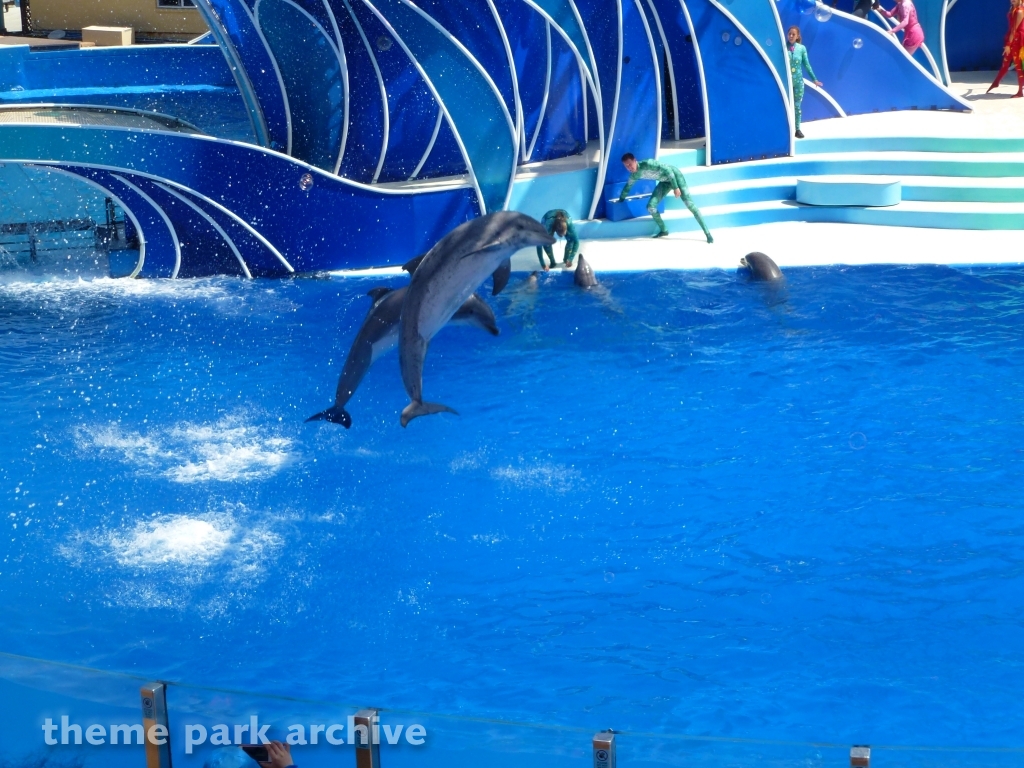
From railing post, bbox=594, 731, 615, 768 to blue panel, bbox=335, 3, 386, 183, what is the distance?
37.7 feet

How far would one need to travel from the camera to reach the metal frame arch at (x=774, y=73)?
14406mm

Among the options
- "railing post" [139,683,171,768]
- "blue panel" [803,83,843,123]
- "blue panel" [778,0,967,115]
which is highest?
"blue panel" [778,0,967,115]

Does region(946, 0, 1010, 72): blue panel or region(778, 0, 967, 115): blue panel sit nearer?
region(778, 0, 967, 115): blue panel

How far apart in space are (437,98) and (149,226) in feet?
11.0

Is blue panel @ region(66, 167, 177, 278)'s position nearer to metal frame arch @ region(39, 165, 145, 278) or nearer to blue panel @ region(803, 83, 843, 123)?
metal frame arch @ region(39, 165, 145, 278)

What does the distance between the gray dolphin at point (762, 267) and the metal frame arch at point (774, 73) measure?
3.15m

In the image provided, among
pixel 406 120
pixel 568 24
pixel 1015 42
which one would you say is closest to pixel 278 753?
pixel 568 24

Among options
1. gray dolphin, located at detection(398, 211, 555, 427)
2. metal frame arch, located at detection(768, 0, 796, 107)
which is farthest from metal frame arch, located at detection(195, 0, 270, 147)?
gray dolphin, located at detection(398, 211, 555, 427)

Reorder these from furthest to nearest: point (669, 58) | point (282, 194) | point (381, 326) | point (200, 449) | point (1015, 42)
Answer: point (1015, 42)
point (669, 58)
point (282, 194)
point (200, 449)
point (381, 326)

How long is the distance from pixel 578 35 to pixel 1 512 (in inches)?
330

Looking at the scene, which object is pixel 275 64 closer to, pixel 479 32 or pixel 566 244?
pixel 479 32

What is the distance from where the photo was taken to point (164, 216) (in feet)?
42.7

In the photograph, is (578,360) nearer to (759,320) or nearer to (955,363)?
(759,320)

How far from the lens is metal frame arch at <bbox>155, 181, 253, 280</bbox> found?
12828 millimetres
